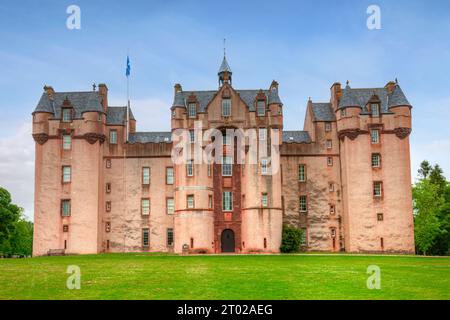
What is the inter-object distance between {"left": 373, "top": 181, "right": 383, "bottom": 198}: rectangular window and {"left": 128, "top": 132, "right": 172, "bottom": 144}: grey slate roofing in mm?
26893

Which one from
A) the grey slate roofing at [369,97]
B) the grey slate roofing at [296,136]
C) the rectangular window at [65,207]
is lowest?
the rectangular window at [65,207]

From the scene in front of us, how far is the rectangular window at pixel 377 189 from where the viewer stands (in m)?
63.3

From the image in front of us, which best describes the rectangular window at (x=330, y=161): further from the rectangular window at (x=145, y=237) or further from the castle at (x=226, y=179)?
the rectangular window at (x=145, y=237)

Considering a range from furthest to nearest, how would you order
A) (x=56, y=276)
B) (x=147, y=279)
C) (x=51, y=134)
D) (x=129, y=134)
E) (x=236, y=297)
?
(x=129, y=134) < (x=51, y=134) < (x=56, y=276) < (x=147, y=279) < (x=236, y=297)

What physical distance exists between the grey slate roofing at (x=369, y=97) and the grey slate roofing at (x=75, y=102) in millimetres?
30519

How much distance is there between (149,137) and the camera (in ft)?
236

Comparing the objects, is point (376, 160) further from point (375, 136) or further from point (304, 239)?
point (304, 239)

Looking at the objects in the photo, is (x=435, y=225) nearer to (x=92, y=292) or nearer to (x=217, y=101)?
(x=217, y=101)

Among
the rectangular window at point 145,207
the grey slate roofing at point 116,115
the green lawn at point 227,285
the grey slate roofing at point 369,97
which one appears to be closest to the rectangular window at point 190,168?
the rectangular window at point 145,207

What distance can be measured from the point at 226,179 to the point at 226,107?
337 inches

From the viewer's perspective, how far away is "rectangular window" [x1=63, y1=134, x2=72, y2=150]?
216 feet

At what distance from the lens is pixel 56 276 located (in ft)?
91.8

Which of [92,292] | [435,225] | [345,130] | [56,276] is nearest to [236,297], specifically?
[92,292]
